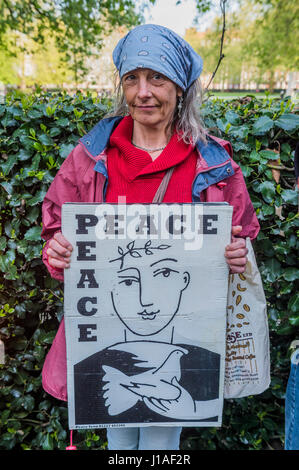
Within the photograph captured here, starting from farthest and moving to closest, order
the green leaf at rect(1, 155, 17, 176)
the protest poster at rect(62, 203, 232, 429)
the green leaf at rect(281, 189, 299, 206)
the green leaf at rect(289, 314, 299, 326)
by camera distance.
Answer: the green leaf at rect(289, 314, 299, 326) → the green leaf at rect(281, 189, 299, 206) → the green leaf at rect(1, 155, 17, 176) → the protest poster at rect(62, 203, 232, 429)

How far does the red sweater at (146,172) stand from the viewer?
60.1 inches

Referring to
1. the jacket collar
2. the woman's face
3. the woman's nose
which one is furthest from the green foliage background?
the woman's nose

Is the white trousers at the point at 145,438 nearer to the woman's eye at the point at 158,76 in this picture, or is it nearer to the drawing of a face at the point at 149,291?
the drawing of a face at the point at 149,291

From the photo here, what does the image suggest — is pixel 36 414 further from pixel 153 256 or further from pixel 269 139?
pixel 269 139

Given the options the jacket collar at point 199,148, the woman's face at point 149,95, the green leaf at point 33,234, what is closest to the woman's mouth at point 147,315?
the jacket collar at point 199,148

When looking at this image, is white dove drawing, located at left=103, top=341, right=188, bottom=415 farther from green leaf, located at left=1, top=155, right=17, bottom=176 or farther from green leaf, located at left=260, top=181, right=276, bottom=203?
green leaf, located at left=1, top=155, right=17, bottom=176

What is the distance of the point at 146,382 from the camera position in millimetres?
1509

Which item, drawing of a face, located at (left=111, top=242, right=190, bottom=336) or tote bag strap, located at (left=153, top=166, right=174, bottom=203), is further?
tote bag strap, located at (left=153, top=166, right=174, bottom=203)

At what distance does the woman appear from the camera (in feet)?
4.83

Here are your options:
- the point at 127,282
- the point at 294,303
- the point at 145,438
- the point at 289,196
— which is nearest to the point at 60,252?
the point at 127,282

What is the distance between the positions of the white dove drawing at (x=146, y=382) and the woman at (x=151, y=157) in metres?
0.27

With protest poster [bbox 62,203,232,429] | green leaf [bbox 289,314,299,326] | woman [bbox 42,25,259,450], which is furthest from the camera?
green leaf [bbox 289,314,299,326]

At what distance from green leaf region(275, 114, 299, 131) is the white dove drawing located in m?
1.40

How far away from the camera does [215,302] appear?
143 centimetres
